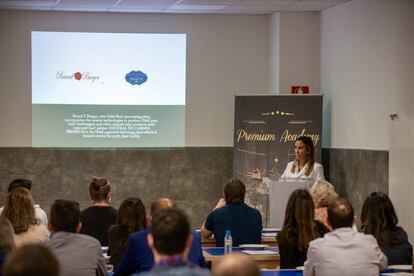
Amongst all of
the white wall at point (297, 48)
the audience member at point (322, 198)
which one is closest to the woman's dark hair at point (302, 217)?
the audience member at point (322, 198)

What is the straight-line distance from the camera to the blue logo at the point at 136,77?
1203 cm

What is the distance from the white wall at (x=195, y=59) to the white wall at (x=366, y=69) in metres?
1.18

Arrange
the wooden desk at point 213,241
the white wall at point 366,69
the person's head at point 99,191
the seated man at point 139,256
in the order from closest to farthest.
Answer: the seated man at point 139,256 < the person's head at point 99,191 < the wooden desk at point 213,241 < the white wall at point 366,69

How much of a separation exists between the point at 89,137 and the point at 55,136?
0.48 meters

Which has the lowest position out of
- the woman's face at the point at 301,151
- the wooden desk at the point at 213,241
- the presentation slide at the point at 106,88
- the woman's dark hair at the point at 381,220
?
the wooden desk at the point at 213,241

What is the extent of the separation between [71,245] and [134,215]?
1130 millimetres

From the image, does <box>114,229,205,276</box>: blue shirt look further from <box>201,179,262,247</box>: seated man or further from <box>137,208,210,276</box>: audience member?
<box>201,179,262,247</box>: seated man

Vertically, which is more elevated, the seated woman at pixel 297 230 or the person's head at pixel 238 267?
the person's head at pixel 238 267

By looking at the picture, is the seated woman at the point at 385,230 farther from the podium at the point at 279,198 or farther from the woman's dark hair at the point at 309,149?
the woman's dark hair at the point at 309,149

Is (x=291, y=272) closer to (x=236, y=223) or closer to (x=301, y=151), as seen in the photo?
(x=236, y=223)

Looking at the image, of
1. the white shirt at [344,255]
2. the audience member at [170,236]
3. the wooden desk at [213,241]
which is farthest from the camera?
the wooden desk at [213,241]

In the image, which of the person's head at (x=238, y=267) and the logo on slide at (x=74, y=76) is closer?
the person's head at (x=238, y=267)

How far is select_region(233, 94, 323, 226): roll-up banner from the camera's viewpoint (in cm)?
1121

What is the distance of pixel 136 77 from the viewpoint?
39.5 ft
